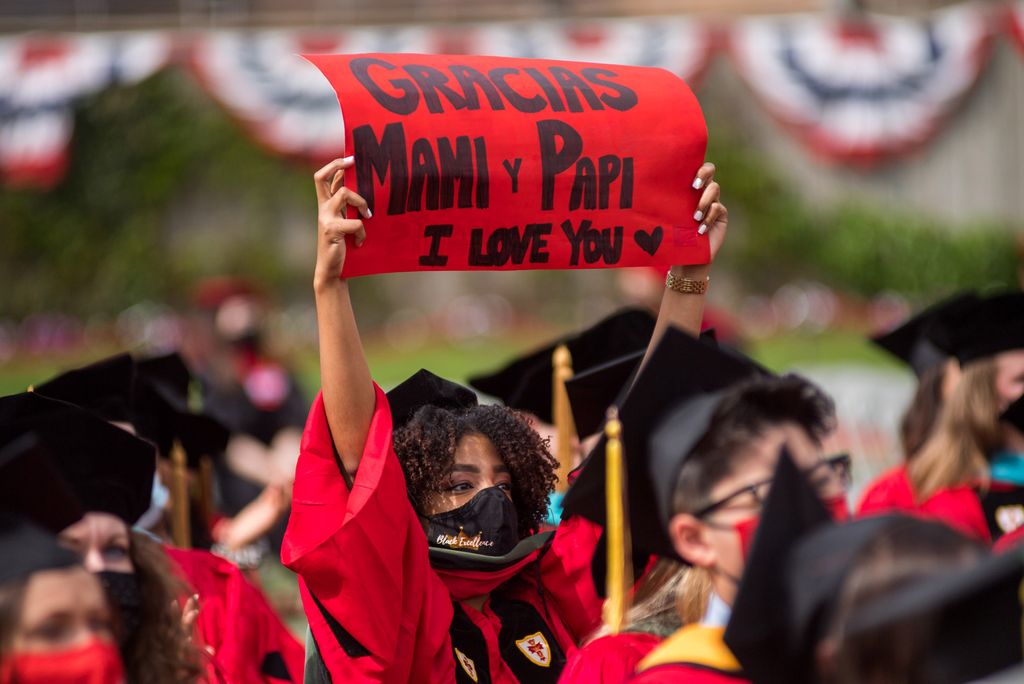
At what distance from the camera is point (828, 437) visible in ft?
8.96

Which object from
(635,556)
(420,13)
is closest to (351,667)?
(635,556)

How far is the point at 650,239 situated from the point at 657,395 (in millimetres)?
916

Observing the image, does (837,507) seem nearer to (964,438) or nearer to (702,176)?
(702,176)

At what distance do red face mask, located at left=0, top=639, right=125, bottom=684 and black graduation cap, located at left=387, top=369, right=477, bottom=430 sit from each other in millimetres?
1305

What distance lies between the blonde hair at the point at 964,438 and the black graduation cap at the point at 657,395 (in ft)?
8.04

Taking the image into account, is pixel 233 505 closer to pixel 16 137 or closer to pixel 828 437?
pixel 828 437

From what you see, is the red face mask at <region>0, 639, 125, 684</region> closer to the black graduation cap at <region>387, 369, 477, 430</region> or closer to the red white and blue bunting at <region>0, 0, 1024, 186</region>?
the black graduation cap at <region>387, 369, 477, 430</region>

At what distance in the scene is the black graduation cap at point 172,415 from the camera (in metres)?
4.92

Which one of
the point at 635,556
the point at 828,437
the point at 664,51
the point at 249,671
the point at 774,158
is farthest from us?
the point at 774,158

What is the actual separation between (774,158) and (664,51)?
3.75 meters

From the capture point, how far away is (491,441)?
3604 millimetres

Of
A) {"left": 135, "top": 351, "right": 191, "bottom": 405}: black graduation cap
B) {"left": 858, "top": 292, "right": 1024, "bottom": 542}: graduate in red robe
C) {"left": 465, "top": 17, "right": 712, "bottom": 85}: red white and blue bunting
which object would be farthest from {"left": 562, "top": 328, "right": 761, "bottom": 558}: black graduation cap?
{"left": 465, "top": 17, "right": 712, "bottom": 85}: red white and blue bunting

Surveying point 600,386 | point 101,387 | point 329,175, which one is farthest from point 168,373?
point 329,175

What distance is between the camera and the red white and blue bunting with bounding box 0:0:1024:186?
21016 mm
